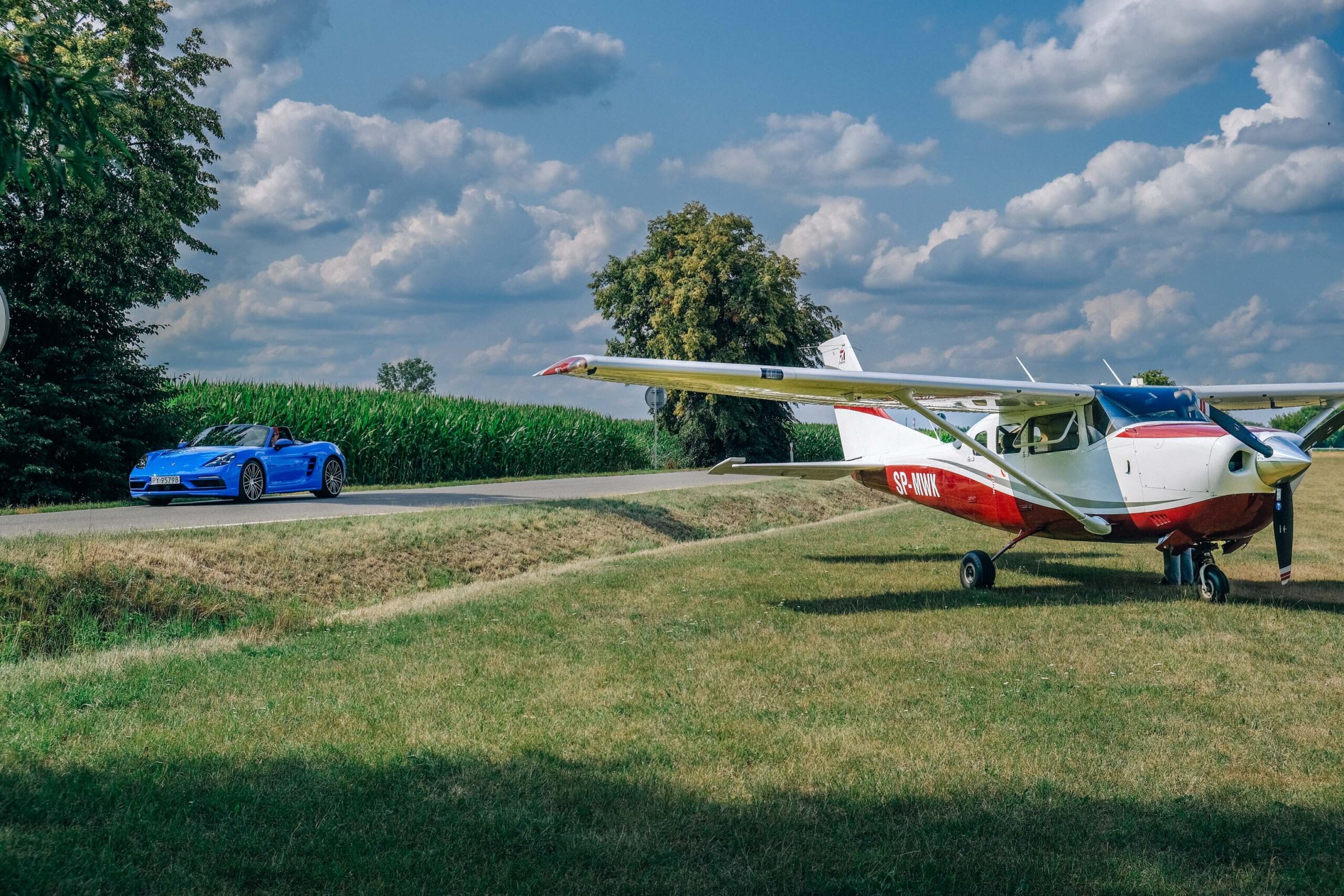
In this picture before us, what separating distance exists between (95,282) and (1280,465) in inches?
870

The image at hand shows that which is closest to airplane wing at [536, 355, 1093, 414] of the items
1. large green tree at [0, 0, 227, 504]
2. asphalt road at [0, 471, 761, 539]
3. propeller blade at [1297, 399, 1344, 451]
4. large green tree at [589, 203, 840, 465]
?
propeller blade at [1297, 399, 1344, 451]

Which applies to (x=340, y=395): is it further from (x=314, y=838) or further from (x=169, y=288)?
(x=314, y=838)

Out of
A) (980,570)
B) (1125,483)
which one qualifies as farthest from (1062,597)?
(1125,483)

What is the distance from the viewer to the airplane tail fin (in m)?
15.4

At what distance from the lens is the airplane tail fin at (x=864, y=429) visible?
15.4 metres

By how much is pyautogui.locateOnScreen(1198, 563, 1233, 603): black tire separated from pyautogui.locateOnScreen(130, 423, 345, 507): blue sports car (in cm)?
1545

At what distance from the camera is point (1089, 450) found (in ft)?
38.7

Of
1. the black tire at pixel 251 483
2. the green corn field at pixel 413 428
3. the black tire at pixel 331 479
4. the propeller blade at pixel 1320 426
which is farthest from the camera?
the green corn field at pixel 413 428

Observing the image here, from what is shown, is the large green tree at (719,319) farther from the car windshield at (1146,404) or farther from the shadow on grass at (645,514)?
the car windshield at (1146,404)

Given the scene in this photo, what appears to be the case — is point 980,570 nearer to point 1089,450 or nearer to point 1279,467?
point 1089,450

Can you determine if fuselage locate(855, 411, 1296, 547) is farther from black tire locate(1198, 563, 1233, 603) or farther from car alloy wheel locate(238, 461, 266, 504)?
car alloy wheel locate(238, 461, 266, 504)

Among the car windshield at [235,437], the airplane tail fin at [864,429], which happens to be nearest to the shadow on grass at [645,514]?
Answer: the airplane tail fin at [864,429]

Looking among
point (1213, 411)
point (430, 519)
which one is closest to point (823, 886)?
point (1213, 411)

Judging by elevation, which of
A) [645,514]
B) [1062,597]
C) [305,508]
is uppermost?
[305,508]
